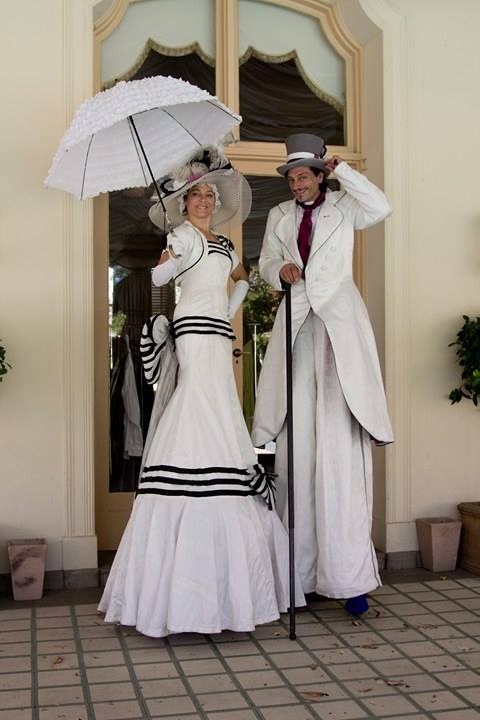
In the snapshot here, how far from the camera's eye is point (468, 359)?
5.13 metres

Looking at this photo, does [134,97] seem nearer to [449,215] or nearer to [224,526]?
[224,526]

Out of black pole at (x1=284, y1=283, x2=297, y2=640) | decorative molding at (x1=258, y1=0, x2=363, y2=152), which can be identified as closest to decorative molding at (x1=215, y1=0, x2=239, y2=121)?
decorative molding at (x1=258, y1=0, x2=363, y2=152)

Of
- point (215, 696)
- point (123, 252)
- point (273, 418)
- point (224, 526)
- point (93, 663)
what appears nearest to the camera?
point (215, 696)

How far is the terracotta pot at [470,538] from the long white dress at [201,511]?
1.32m

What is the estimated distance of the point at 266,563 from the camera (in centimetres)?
396

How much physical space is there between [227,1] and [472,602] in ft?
11.5

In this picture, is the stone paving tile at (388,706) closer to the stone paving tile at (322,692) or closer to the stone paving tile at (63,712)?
the stone paving tile at (322,692)

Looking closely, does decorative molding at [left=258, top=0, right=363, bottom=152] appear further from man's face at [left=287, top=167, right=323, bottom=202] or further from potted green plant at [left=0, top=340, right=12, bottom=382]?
potted green plant at [left=0, top=340, right=12, bottom=382]

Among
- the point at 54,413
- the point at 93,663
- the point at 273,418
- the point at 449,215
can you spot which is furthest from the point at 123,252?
the point at 93,663

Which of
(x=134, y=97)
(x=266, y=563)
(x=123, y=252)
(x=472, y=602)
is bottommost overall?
(x=472, y=602)

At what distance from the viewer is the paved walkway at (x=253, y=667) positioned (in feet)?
10.3

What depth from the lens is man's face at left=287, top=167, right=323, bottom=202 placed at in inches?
168

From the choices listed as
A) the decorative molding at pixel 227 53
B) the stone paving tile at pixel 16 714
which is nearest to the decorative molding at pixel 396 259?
the decorative molding at pixel 227 53

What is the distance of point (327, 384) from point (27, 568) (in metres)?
1.69
